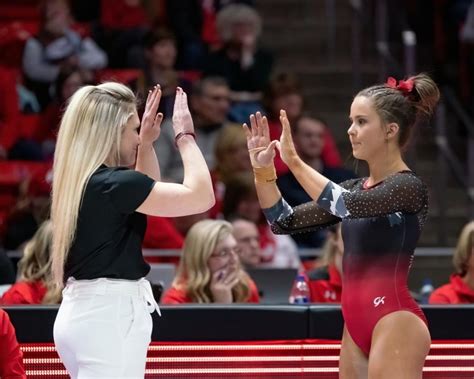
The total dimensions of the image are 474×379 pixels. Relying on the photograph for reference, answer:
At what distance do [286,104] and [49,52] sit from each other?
2.29m

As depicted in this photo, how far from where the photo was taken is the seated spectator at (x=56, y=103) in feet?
34.6

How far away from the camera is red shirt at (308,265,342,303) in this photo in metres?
7.38

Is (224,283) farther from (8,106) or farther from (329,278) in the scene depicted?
(8,106)

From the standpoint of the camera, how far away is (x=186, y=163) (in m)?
4.83

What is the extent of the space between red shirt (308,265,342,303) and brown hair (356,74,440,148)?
7.77 ft

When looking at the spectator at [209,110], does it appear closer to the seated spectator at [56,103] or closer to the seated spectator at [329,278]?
the seated spectator at [56,103]

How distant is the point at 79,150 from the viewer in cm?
480

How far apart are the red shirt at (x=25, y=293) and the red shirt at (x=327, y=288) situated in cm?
161

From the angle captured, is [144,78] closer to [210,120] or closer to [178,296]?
[210,120]

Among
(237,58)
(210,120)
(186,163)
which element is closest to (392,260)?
(186,163)

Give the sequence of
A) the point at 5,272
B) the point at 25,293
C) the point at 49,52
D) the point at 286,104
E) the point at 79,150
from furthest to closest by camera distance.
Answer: the point at 49,52 → the point at 286,104 → the point at 5,272 → the point at 25,293 → the point at 79,150

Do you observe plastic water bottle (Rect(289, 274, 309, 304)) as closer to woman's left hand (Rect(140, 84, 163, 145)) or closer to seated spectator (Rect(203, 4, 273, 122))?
woman's left hand (Rect(140, 84, 163, 145))

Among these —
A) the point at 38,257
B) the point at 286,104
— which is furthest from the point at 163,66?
the point at 38,257

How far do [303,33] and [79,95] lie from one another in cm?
827
